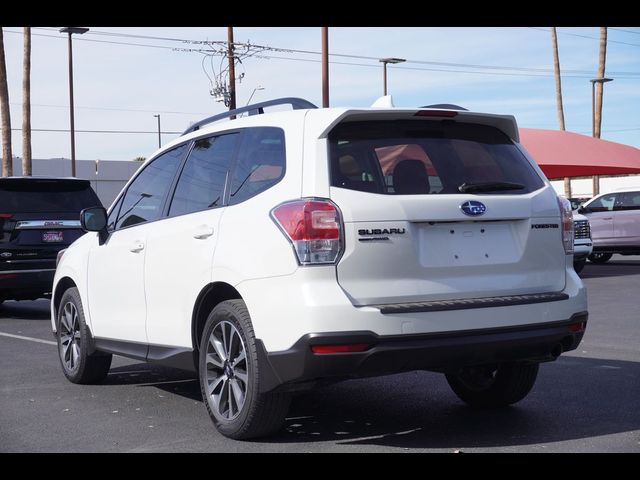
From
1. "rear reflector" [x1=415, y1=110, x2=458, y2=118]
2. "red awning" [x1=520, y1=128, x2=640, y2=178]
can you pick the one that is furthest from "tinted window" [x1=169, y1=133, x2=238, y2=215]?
"red awning" [x1=520, y1=128, x2=640, y2=178]

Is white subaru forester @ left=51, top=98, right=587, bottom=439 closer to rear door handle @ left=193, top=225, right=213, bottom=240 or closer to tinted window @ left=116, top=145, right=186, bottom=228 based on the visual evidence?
rear door handle @ left=193, top=225, right=213, bottom=240

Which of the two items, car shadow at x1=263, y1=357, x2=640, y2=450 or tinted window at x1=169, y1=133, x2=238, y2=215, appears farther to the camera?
tinted window at x1=169, y1=133, x2=238, y2=215

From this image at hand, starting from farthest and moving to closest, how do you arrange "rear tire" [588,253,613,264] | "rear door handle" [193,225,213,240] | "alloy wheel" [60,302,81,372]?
"rear tire" [588,253,613,264] < "alloy wheel" [60,302,81,372] < "rear door handle" [193,225,213,240]

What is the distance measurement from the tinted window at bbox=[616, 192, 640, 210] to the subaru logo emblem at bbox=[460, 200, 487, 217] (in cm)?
1915

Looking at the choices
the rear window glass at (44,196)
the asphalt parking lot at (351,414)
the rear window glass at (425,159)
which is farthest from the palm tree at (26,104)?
the rear window glass at (425,159)

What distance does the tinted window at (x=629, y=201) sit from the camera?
23734mm

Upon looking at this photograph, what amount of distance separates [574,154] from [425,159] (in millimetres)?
24945

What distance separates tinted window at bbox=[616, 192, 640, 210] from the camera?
23.7 metres

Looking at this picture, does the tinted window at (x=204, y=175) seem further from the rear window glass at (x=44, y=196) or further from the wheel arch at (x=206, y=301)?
the rear window glass at (x=44, y=196)

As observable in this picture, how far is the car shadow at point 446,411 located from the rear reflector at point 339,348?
2.50 ft

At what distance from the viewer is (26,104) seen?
34.5 metres

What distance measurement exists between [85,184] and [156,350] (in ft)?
25.3

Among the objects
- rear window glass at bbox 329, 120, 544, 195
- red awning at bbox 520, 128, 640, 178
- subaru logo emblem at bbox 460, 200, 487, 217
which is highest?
red awning at bbox 520, 128, 640, 178

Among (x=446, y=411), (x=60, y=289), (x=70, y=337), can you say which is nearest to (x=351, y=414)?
(x=446, y=411)
